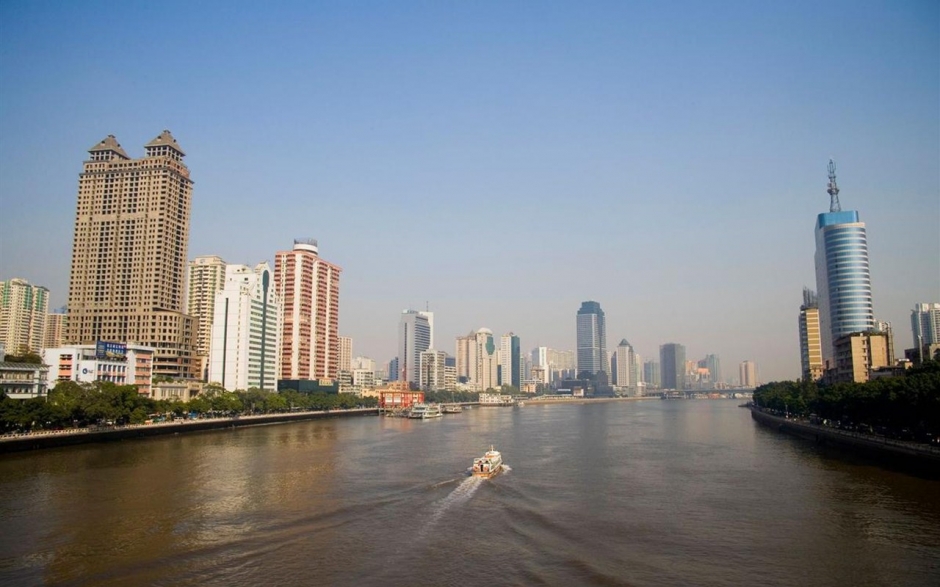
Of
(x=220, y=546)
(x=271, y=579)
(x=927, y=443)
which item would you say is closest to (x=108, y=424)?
(x=220, y=546)

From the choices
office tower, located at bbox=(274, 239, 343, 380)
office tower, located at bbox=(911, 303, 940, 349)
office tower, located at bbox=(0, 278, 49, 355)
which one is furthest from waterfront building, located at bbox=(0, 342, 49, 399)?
office tower, located at bbox=(911, 303, 940, 349)

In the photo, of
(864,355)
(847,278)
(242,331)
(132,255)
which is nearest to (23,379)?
(242,331)

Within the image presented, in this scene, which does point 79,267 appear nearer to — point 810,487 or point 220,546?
point 220,546

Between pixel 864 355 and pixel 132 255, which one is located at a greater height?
pixel 132 255

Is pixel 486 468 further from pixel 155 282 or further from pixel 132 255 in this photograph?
pixel 132 255

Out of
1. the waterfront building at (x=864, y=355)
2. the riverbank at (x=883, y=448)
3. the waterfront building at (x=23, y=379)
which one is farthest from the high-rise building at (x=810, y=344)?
the waterfront building at (x=23, y=379)

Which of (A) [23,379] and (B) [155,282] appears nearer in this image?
(A) [23,379]

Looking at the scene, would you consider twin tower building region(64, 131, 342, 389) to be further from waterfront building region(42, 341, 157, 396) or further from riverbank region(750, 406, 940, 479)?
riverbank region(750, 406, 940, 479)
